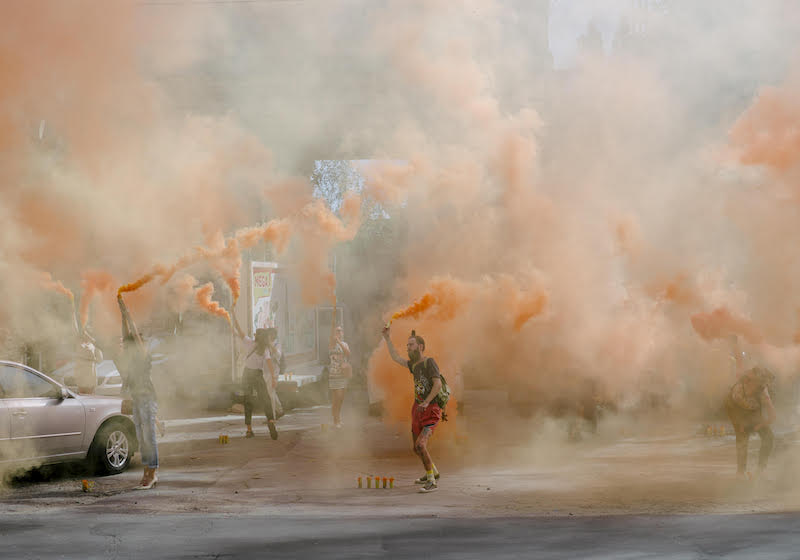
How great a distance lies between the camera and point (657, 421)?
48.1 ft

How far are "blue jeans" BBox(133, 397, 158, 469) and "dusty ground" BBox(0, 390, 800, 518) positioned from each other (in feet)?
1.14

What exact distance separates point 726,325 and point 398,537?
5925 mm

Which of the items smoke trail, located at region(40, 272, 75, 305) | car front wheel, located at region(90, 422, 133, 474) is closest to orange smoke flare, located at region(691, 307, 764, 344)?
car front wheel, located at region(90, 422, 133, 474)

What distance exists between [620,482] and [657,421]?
5.80 m

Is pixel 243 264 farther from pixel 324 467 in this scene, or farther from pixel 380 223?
pixel 380 223

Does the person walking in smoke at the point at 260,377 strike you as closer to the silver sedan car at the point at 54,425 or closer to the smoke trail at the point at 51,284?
the smoke trail at the point at 51,284

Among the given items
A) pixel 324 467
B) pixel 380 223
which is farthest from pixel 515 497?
pixel 380 223

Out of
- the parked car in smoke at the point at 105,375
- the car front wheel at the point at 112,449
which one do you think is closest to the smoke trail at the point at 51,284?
the parked car in smoke at the point at 105,375

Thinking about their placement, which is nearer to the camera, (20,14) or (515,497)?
(515,497)

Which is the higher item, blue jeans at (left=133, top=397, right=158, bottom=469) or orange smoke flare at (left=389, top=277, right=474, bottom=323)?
orange smoke flare at (left=389, top=277, right=474, bottom=323)

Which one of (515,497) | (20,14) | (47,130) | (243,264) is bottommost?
(515,497)

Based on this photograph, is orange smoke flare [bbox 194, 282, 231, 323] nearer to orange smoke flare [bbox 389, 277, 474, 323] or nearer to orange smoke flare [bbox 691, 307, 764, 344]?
orange smoke flare [bbox 389, 277, 474, 323]

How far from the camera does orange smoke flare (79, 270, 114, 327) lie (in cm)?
1368

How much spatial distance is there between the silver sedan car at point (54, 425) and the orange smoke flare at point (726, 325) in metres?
7.18
